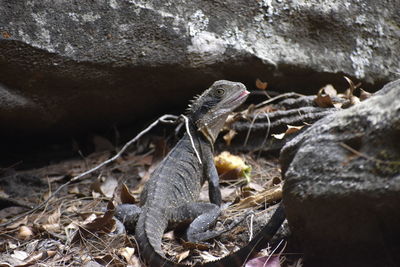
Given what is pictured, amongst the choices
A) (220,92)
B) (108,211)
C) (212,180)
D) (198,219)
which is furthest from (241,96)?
(108,211)

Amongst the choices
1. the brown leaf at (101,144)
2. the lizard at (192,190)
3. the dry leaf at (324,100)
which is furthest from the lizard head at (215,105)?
the brown leaf at (101,144)

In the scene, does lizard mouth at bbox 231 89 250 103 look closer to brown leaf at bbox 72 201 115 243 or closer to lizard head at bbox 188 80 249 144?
lizard head at bbox 188 80 249 144

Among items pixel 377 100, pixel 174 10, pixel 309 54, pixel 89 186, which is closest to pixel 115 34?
pixel 174 10

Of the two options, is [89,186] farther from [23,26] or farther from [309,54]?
[309,54]

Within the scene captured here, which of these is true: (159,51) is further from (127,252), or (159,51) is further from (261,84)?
(127,252)

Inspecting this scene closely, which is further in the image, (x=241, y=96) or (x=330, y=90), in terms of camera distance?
(x=330, y=90)

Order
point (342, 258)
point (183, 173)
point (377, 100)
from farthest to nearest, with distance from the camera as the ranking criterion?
point (183, 173) → point (342, 258) → point (377, 100)
